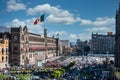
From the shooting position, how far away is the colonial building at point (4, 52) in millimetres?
84000

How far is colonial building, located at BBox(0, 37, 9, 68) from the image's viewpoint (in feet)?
276

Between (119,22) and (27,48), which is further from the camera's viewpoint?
(27,48)

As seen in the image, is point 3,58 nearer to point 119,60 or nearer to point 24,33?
point 24,33

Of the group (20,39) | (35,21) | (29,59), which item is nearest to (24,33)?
(20,39)

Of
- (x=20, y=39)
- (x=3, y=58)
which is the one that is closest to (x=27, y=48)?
(x=20, y=39)

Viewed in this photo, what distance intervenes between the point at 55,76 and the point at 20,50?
3792cm

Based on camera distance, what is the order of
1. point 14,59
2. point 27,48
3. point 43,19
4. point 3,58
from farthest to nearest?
1. point 27,48
2. point 14,59
3. point 3,58
4. point 43,19

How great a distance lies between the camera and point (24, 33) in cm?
9788

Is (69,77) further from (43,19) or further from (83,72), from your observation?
(43,19)

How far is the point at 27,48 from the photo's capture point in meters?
105

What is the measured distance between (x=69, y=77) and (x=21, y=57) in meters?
40.9

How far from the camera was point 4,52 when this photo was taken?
86.8 meters

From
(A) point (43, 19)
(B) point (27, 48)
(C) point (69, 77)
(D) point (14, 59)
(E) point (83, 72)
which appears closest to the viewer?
(C) point (69, 77)

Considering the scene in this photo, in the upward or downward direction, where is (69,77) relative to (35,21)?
downward
